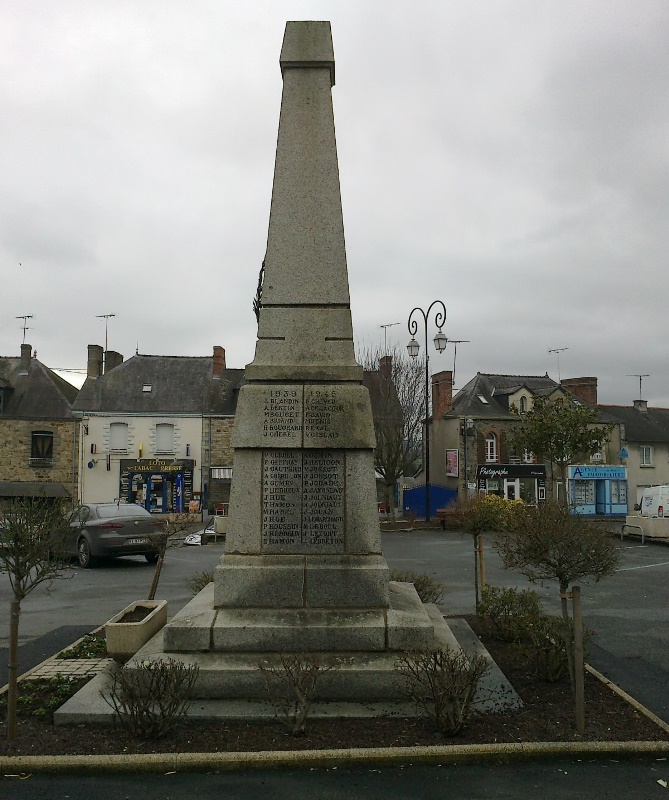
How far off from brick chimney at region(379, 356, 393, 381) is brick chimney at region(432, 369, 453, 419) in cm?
573

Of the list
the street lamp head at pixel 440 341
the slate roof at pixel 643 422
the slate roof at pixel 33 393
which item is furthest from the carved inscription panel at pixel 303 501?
the slate roof at pixel 643 422

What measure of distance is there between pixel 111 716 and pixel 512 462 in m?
34.2

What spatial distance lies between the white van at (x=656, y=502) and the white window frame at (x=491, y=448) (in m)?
11.9

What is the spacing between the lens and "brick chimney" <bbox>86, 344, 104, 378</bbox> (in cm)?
3812

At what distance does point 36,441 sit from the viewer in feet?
117

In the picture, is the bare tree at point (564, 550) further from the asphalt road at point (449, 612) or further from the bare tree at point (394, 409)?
the bare tree at point (394, 409)

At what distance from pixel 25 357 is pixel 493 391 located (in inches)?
1045

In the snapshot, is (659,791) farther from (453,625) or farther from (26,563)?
(26,563)

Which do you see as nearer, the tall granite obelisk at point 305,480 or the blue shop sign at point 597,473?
the tall granite obelisk at point 305,480

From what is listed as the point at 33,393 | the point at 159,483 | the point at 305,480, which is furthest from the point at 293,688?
the point at 33,393

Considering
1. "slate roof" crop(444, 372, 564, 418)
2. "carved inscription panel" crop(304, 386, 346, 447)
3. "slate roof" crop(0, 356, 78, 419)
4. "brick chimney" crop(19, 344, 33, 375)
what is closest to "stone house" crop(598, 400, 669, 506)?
"slate roof" crop(444, 372, 564, 418)

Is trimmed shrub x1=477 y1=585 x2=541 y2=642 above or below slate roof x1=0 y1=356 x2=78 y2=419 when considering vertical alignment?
below

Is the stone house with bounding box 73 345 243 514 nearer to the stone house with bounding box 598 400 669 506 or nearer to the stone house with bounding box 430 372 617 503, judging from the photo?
the stone house with bounding box 430 372 617 503

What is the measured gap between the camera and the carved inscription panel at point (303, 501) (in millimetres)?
6520
